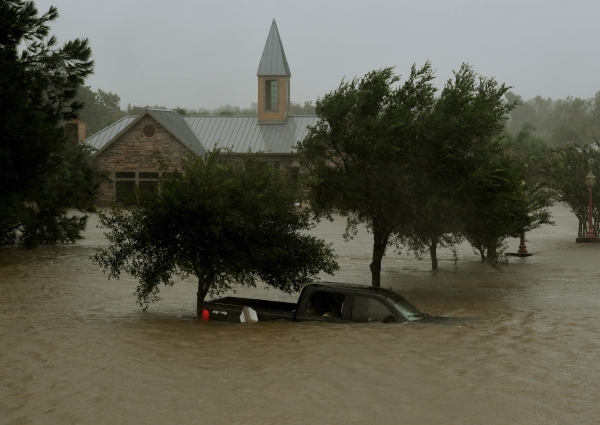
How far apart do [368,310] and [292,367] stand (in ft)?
6.42

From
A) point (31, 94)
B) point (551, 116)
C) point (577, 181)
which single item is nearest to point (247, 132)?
point (577, 181)

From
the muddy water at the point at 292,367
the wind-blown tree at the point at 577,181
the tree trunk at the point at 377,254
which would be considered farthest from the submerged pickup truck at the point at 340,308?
the wind-blown tree at the point at 577,181

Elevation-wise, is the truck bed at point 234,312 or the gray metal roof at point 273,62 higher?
the gray metal roof at point 273,62

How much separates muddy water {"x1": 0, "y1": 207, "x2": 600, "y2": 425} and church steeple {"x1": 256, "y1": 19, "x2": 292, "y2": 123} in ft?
153

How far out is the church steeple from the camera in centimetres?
6512

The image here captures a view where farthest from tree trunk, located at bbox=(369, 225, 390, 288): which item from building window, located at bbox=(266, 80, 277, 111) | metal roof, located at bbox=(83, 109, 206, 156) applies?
building window, located at bbox=(266, 80, 277, 111)

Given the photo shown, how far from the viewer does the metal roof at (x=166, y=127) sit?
55.9m

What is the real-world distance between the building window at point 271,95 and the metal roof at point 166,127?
23.6ft

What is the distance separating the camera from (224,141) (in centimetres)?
6225

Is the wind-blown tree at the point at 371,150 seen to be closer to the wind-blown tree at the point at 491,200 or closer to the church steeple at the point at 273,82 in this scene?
the wind-blown tree at the point at 491,200

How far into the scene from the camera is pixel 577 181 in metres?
40.7

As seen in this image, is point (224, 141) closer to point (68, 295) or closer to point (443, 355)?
point (68, 295)

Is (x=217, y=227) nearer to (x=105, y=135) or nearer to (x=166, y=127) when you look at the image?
(x=166, y=127)

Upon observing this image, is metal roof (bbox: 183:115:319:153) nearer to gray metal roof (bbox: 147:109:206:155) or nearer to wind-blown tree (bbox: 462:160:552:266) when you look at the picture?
gray metal roof (bbox: 147:109:206:155)
